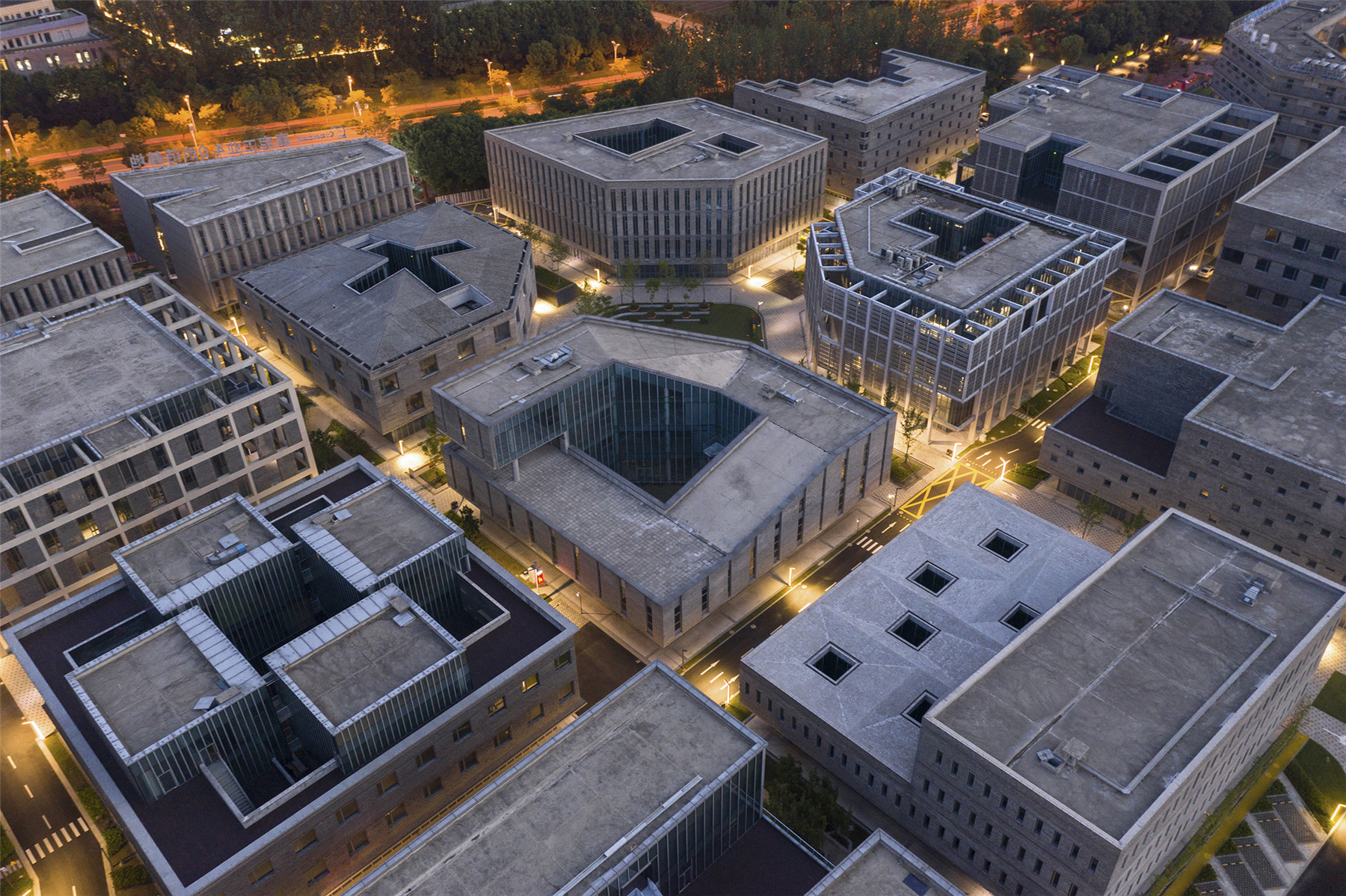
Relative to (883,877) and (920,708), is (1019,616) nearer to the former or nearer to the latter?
(920,708)

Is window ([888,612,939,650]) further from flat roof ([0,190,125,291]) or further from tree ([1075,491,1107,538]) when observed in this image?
flat roof ([0,190,125,291])

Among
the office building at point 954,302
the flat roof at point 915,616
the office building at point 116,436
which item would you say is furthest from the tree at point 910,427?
the office building at point 116,436

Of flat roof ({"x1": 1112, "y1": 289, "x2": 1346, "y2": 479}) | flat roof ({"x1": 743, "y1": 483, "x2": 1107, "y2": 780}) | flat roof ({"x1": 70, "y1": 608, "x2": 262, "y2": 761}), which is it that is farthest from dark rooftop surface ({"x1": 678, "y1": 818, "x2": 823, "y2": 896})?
flat roof ({"x1": 1112, "y1": 289, "x2": 1346, "y2": 479})

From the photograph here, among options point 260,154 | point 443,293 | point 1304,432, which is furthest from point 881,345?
point 260,154

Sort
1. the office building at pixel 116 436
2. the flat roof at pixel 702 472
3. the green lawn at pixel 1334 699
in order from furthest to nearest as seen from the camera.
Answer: the flat roof at pixel 702 472 → the office building at pixel 116 436 → the green lawn at pixel 1334 699

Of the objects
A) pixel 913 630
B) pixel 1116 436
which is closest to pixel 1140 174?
pixel 1116 436

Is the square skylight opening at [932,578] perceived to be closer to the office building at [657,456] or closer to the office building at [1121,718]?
the office building at [657,456]
